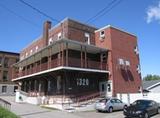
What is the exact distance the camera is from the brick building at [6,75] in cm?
5628

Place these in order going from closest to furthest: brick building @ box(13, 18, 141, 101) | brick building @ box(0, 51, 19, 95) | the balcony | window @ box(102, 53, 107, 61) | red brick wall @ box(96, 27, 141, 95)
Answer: the balcony < brick building @ box(13, 18, 141, 101) < red brick wall @ box(96, 27, 141, 95) < window @ box(102, 53, 107, 61) < brick building @ box(0, 51, 19, 95)

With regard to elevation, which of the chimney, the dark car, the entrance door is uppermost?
the chimney

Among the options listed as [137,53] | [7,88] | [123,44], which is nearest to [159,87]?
[137,53]

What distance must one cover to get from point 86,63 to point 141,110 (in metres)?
10.00

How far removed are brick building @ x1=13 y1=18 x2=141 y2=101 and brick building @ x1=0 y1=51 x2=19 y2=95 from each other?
77.9ft

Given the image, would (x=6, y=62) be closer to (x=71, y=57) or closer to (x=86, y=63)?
(x=71, y=57)

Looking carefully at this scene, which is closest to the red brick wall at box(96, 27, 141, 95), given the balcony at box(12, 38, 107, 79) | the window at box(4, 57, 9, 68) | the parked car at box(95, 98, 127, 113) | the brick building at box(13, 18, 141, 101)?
the brick building at box(13, 18, 141, 101)

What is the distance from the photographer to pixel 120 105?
24031 mm

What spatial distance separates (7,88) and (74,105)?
120 ft

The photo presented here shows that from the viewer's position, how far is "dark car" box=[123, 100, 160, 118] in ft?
59.3

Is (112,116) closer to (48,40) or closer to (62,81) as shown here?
(62,81)

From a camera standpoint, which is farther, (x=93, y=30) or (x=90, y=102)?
(x=93, y=30)

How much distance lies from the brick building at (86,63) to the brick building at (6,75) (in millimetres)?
23743

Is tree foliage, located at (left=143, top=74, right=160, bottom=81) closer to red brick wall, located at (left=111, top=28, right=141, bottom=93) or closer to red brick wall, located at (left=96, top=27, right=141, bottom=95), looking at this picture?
red brick wall, located at (left=111, top=28, right=141, bottom=93)
